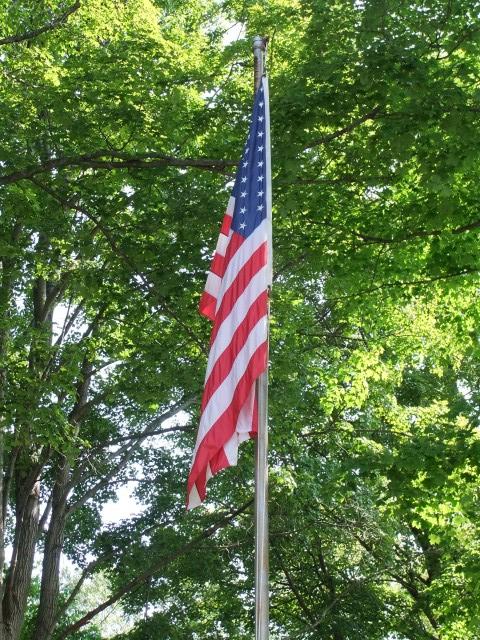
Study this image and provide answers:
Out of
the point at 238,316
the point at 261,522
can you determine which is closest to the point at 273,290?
the point at 238,316

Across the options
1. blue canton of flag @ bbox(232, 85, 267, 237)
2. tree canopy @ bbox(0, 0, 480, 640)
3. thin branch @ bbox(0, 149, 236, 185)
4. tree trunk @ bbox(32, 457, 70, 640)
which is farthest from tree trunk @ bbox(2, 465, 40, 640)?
blue canton of flag @ bbox(232, 85, 267, 237)

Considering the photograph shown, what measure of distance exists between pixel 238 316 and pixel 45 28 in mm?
6597

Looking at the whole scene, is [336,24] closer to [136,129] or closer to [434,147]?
[434,147]

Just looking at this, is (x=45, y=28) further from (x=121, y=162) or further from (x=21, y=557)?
(x=21, y=557)

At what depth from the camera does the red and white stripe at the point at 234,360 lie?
501 cm

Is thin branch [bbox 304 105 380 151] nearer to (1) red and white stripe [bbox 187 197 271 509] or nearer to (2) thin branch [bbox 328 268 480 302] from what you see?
(2) thin branch [bbox 328 268 480 302]

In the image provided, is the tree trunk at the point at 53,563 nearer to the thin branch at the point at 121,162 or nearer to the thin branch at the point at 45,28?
the thin branch at the point at 121,162

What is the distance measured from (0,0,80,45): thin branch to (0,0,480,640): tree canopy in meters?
0.05

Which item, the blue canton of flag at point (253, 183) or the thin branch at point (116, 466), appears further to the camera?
the thin branch at point (116, 466)

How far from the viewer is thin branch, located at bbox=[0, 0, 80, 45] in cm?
1014

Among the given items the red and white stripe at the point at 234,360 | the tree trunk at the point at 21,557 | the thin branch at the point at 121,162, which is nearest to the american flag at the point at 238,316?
the red and white stripe at the point at 234,360

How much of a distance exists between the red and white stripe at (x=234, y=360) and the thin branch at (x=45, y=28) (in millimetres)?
5729

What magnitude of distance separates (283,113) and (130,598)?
1174cm

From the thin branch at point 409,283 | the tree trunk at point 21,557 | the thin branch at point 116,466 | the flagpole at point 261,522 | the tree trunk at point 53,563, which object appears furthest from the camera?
the thin branch at point 116,466
